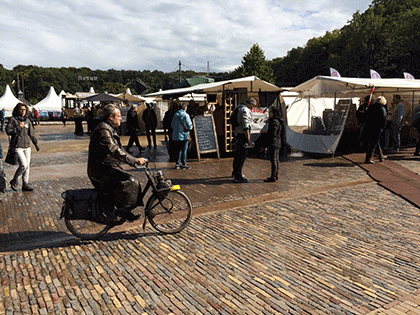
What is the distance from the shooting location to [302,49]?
68875 millimetres

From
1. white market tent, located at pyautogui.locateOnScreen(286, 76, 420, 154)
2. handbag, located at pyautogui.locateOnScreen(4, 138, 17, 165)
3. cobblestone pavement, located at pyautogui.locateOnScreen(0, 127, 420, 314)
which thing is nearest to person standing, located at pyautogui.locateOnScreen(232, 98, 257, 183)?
A: cobblestone pavement, located at pyautogui.locateOnScreen(0, 127, 420, 314)

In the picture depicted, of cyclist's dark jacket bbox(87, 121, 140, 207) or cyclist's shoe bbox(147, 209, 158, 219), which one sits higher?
cyclist's dark jacket bbox(87, 121, 140, 207)

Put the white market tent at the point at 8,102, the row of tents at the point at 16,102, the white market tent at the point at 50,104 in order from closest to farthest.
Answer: the white market tent at the point at 8,102
the row of tents at the point at 16,102
the white market tent at the point at 50,104

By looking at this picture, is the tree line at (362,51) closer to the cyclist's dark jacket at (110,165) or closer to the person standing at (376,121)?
the person standing at (376,121)

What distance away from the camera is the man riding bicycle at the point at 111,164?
4324mm

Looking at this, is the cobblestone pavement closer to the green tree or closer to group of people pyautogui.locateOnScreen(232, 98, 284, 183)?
group of people pyautogui.locateOnScreen(232, 98, 284, 183)

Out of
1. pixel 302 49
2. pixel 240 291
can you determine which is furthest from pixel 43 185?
pixel 302 49

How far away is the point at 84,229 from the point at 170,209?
1.19 meters

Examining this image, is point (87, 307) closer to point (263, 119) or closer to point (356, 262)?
point (356, 262)

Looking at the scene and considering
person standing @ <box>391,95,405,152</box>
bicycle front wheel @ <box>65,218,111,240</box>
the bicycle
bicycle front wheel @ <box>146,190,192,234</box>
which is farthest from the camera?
person standing @ <box>391,95,405,152</box>

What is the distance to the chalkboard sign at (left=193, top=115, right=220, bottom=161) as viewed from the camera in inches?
431

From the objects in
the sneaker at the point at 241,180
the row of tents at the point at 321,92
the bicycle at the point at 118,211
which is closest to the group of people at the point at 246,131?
the sneaker at the point at 241,180

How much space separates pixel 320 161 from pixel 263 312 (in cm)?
853

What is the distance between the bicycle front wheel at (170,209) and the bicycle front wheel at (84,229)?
0.62 meters
